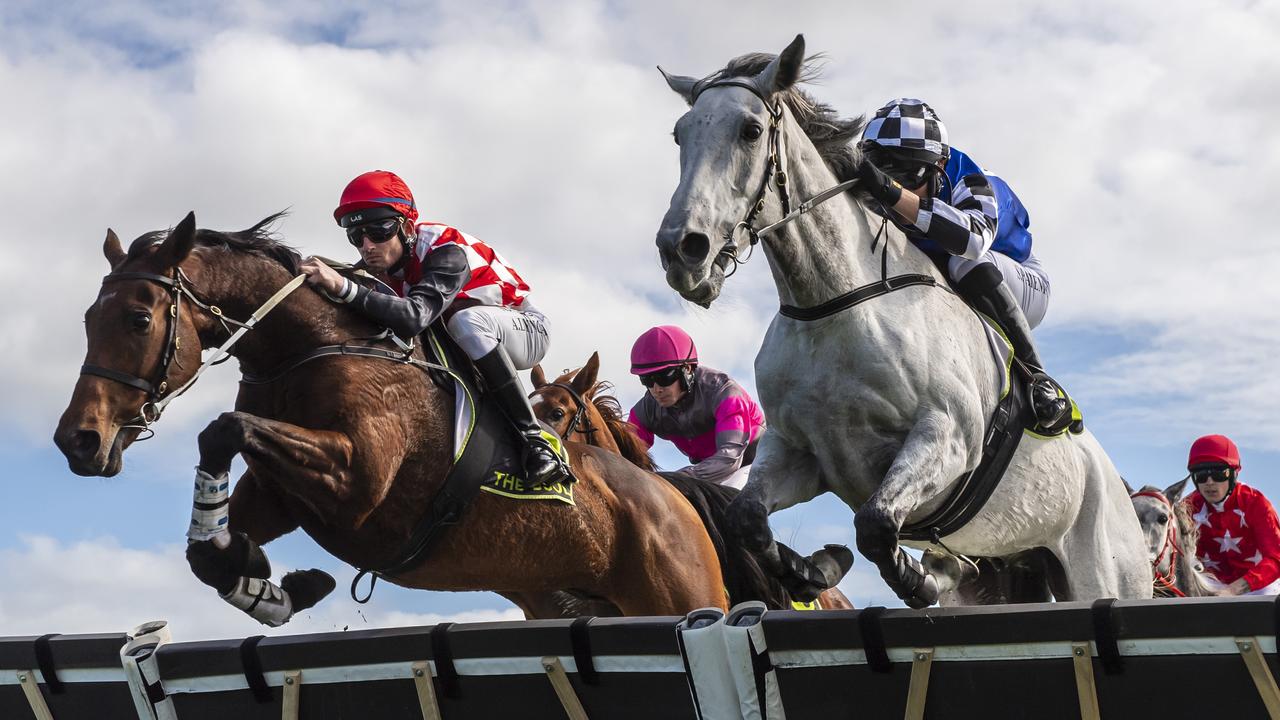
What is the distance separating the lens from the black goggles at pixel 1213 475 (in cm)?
944

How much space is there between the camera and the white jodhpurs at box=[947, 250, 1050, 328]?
5969mm

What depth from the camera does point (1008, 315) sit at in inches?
217

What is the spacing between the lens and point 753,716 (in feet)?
12.8

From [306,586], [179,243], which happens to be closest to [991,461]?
[306,586]

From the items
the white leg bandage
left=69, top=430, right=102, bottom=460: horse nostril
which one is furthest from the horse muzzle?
the white leg bandage

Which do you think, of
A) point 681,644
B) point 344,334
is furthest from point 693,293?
point 344,334

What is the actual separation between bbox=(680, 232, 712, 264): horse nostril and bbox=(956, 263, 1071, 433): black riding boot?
1460 mm

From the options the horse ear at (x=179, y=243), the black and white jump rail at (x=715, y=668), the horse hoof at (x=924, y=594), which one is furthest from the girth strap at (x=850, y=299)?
the horse ear at (x=179, y=243)

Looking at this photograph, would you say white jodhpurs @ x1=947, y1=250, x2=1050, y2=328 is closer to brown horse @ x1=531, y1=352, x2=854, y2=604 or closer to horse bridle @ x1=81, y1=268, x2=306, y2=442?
brown horse @ x1=531, y1=352, x2=854, y2=604

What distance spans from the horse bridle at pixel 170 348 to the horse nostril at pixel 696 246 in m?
2.27

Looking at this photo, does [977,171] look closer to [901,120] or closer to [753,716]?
[901,120]

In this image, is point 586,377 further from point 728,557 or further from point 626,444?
point 728,557

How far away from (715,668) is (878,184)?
213 centimetres

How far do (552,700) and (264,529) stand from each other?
234 centimetres
